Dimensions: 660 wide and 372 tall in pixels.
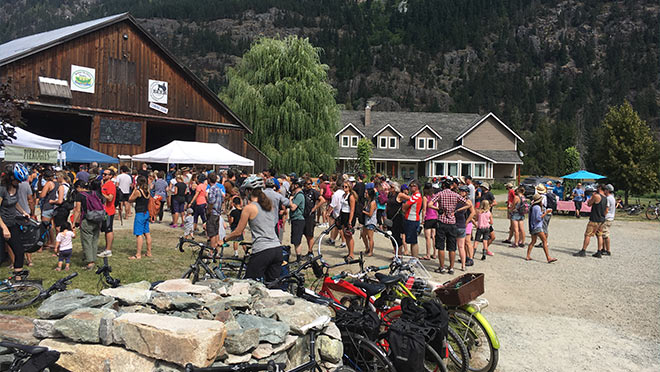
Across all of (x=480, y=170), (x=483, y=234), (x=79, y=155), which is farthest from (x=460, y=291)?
(x=480, y=170)

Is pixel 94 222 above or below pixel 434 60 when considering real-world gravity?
below

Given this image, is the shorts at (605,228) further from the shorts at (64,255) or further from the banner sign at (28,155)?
the banner sign at (28,155)

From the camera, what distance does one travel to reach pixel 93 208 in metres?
8.88

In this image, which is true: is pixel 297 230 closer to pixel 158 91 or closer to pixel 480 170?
pixel 158 91

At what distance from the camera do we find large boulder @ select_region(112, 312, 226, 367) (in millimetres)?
3535

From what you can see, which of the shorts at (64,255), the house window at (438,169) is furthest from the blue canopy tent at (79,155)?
the house window at (438,169)

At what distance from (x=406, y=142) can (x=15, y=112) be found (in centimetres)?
5052

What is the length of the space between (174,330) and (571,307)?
6822 mm

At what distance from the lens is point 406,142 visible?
55281mm

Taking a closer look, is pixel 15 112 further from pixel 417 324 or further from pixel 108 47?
pixel 108 47

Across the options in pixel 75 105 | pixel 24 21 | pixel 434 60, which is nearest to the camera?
pixel 75 105

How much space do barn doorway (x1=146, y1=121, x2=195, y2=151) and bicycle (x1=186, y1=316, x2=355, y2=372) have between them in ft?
92.1

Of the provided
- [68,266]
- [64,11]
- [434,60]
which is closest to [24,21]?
[64,11]

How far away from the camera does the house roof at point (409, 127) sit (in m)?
52.3
